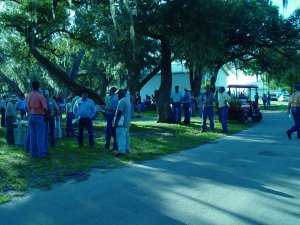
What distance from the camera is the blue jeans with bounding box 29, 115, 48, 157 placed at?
9844mm

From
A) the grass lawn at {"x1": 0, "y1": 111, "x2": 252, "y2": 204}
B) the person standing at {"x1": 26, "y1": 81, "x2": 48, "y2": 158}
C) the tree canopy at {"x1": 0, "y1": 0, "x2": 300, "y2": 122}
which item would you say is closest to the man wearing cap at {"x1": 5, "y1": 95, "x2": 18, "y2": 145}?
the grass lawn at {"x1": 0, "y1": 111, "x2": 252, "y2": 204}

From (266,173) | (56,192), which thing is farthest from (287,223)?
(56,192)

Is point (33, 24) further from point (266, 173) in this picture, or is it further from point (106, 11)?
point (266, 173)

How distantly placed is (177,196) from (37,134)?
491cm

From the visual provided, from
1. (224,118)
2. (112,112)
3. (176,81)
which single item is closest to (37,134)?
(112,112)

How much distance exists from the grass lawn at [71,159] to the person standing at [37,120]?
1.06 ft

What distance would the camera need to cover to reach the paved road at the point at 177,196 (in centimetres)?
523

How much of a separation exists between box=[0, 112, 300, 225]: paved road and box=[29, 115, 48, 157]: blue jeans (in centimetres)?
231

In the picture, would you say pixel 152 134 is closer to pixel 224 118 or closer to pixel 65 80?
Result: pixel 224 118

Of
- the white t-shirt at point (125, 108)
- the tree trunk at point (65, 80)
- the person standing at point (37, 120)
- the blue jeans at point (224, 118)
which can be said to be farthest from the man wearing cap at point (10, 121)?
the blue jeans at point (224, 118)

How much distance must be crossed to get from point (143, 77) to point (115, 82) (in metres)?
5.76

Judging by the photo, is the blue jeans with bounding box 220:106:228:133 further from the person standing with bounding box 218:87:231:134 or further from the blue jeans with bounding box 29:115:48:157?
the blue jeans with bounding box 29:115:48:157

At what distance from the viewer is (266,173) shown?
7938 millimetres

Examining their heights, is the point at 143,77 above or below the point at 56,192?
above
